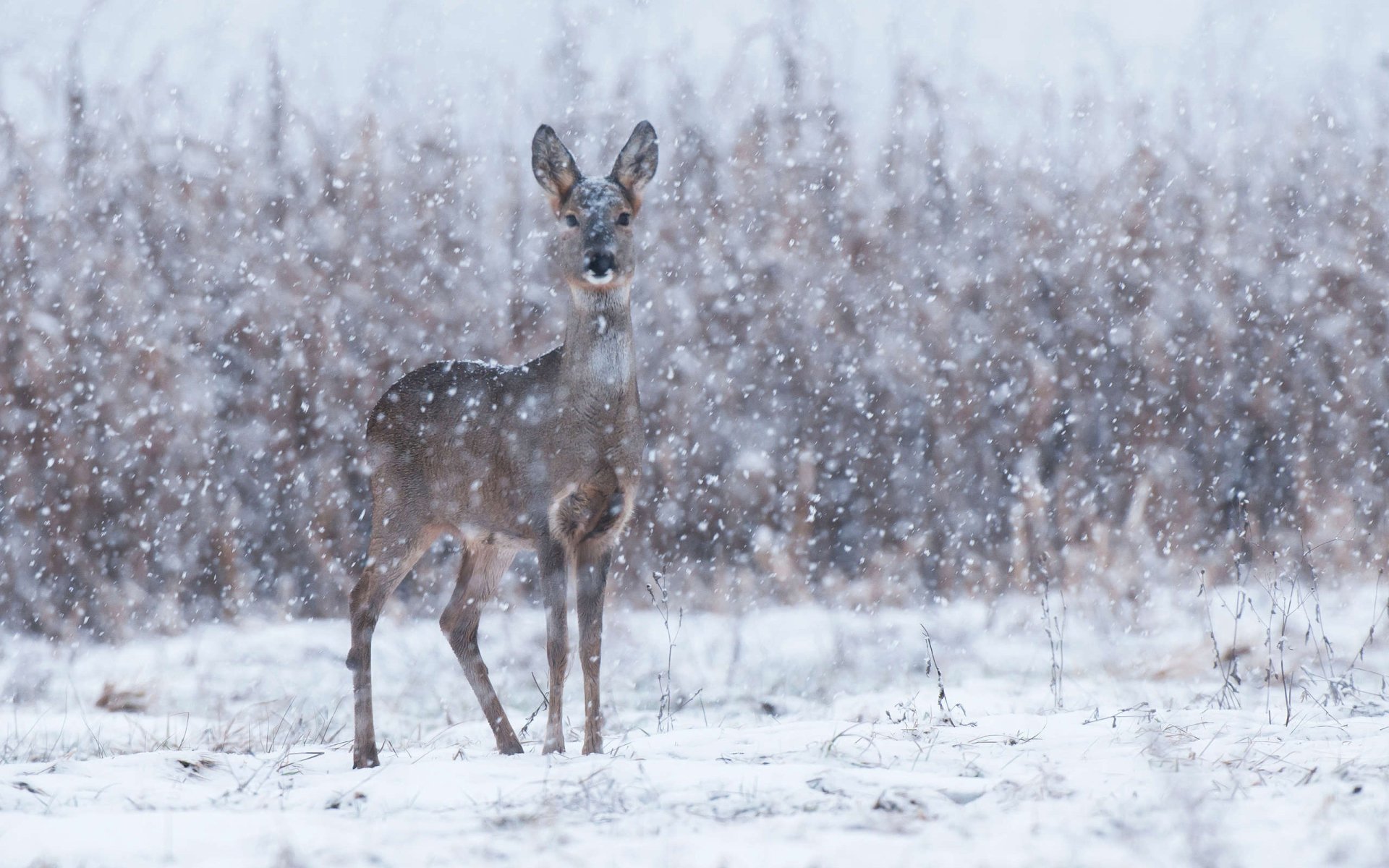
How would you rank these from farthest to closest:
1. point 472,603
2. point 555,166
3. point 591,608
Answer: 1. point 472,603
2. point 555,166
3. point 591,608

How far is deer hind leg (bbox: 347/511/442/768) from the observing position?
5.71 metres

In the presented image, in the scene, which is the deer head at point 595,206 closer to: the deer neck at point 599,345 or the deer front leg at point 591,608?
the deer neck at point 599,345

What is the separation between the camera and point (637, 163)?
6020mm

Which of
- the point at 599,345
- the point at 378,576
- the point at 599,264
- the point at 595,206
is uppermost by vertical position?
the point at 595,206

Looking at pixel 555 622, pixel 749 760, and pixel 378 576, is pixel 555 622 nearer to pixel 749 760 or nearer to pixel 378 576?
pixel 378 576

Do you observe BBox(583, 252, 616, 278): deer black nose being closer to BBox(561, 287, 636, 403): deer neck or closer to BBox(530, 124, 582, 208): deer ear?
BBox(561, 287, 636, 403): deer neck

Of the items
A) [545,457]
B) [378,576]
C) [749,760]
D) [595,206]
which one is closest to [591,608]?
[545,457]

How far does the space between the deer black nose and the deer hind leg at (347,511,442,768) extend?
4.24 ft

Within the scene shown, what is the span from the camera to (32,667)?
343 inches

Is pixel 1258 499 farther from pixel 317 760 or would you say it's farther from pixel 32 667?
pixel 32 667

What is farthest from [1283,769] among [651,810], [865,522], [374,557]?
[865,522]

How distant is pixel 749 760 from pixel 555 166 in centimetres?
256

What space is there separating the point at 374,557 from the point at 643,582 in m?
3.89

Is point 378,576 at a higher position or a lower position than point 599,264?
lower
